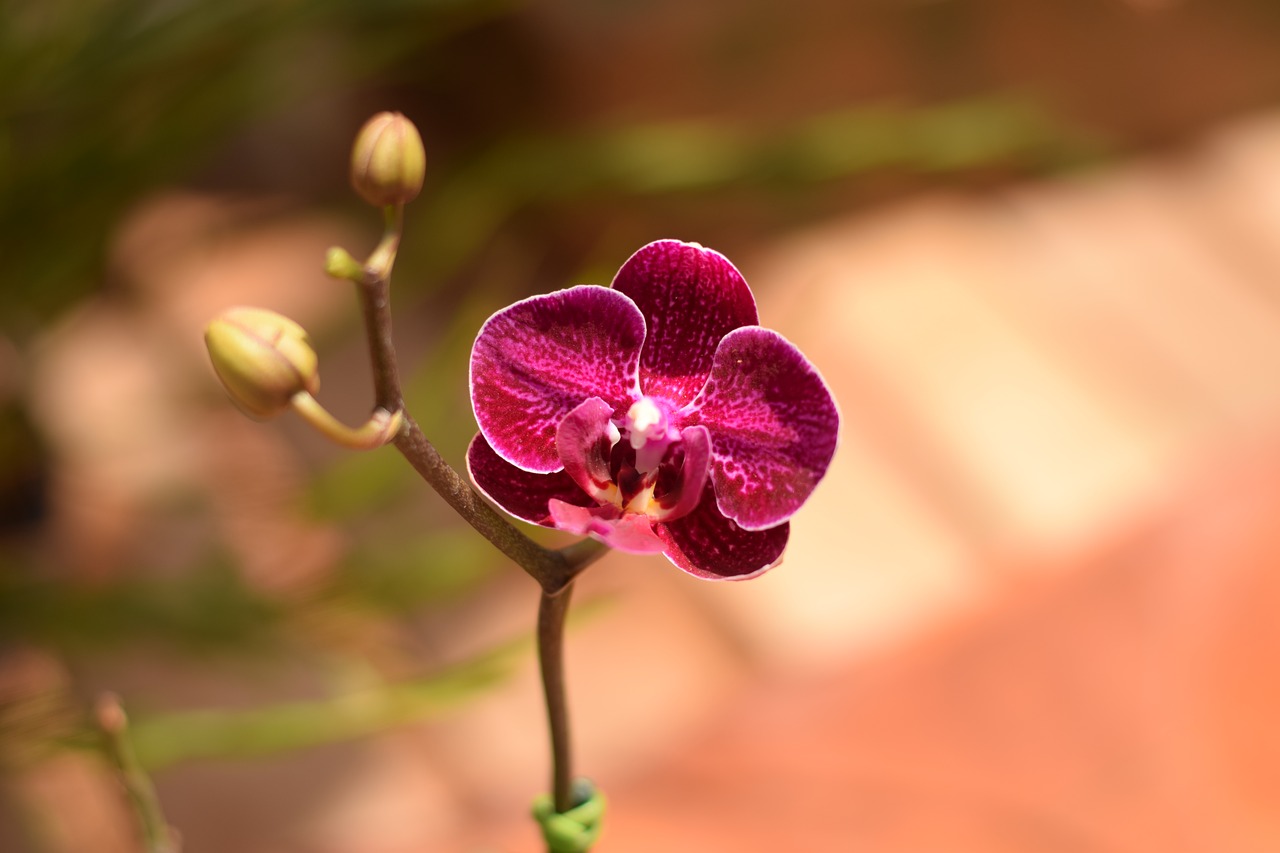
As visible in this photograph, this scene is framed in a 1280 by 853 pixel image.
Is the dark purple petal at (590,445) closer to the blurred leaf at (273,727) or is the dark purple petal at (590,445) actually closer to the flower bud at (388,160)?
the flower bud at (388,160)

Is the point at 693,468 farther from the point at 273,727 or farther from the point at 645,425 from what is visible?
the point at 273,727

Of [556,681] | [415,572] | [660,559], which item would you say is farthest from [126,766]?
[660,559]

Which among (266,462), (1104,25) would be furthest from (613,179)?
(1104,25)

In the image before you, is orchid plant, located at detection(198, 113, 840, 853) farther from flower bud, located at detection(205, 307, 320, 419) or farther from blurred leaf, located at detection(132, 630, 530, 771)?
blurred leaf, located at detection(132, 630, 530, 771)

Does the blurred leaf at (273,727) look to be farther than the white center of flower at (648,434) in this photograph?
Yes

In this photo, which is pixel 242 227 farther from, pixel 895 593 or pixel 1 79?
pixel 895 593

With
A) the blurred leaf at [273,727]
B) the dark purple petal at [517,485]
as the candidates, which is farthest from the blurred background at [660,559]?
the dark purple petal at [517,485]

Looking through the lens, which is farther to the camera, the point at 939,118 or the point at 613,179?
the point at 939,118
